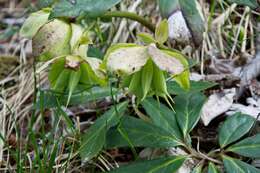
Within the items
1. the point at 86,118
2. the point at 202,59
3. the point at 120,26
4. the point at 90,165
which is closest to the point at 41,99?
the point at 90,165

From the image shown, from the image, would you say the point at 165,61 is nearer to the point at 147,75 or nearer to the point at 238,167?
the point at 147,75

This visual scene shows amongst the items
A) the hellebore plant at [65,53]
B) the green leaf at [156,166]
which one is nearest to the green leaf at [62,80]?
the hellebore plant at [65,53]

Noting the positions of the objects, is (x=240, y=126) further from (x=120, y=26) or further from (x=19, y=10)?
(x=19, y=10)

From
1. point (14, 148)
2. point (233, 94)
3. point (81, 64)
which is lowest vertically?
point (14, 148)

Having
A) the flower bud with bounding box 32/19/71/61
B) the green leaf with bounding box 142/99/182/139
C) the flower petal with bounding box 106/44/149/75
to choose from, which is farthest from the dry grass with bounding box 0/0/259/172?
the flower petal with bounding box 106/44/149/75

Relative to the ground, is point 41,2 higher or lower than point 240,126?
higher

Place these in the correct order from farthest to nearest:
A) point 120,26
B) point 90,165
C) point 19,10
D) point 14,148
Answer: point 19,10
point 120,26
point 14,148
point 90,165
